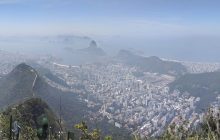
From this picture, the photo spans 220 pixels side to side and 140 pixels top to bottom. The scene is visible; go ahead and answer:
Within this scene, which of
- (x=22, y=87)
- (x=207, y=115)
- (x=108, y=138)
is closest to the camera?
(x=207, y=115)

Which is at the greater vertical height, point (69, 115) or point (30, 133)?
point (30, 133)

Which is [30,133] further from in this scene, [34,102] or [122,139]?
[34,102]

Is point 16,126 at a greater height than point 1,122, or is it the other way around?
point 16,126

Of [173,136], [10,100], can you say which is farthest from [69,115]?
[173,136]

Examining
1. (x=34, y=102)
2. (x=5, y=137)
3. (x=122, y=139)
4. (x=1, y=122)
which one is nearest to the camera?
(x=5, y=137)

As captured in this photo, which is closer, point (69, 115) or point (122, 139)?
point (122, 139)

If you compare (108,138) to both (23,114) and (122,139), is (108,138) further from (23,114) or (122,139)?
(23,114)

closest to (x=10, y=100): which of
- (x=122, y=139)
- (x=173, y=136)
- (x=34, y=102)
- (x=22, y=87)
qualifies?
(x=22, y=87)

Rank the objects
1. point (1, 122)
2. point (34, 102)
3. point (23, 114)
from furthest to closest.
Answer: point (34, 102) → point (23, 114) → point (1, 122)

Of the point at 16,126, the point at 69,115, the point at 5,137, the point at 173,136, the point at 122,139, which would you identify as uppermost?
the point at 16,126
